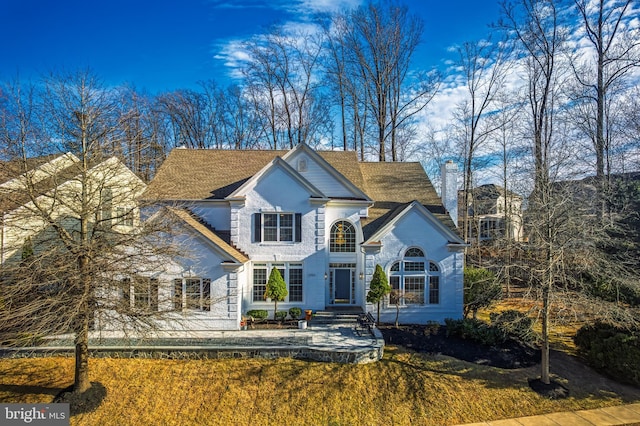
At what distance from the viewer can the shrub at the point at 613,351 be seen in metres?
11.4

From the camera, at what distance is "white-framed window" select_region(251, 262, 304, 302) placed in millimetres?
16672

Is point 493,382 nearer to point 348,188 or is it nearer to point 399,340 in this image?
point 399,340

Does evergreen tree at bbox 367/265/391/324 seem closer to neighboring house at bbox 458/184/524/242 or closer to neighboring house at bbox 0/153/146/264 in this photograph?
neighboring house at bbox 458/184/524/242

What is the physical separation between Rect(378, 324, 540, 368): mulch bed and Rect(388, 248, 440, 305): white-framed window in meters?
1.92

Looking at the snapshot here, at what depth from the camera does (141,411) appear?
10102 mm

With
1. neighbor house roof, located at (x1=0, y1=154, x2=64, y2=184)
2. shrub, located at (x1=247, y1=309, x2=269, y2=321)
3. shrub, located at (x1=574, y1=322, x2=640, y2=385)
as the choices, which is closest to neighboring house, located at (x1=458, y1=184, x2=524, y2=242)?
shrub, located at (x1=574, y1=322, x2=640, y2=385)

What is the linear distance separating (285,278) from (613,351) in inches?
530

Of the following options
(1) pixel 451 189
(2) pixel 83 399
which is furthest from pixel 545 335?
(2) pixel 83 399

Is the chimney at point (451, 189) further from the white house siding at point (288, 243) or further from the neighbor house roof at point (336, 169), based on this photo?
the white house siding at point (288, 243)

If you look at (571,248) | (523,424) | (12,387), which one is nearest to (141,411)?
(12,387)

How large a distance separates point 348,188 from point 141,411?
13.2 metres

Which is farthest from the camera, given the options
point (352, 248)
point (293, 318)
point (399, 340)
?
point (352, 248)

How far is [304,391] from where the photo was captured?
35.7 ft

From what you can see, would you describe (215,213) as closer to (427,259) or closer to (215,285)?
(215,285)
